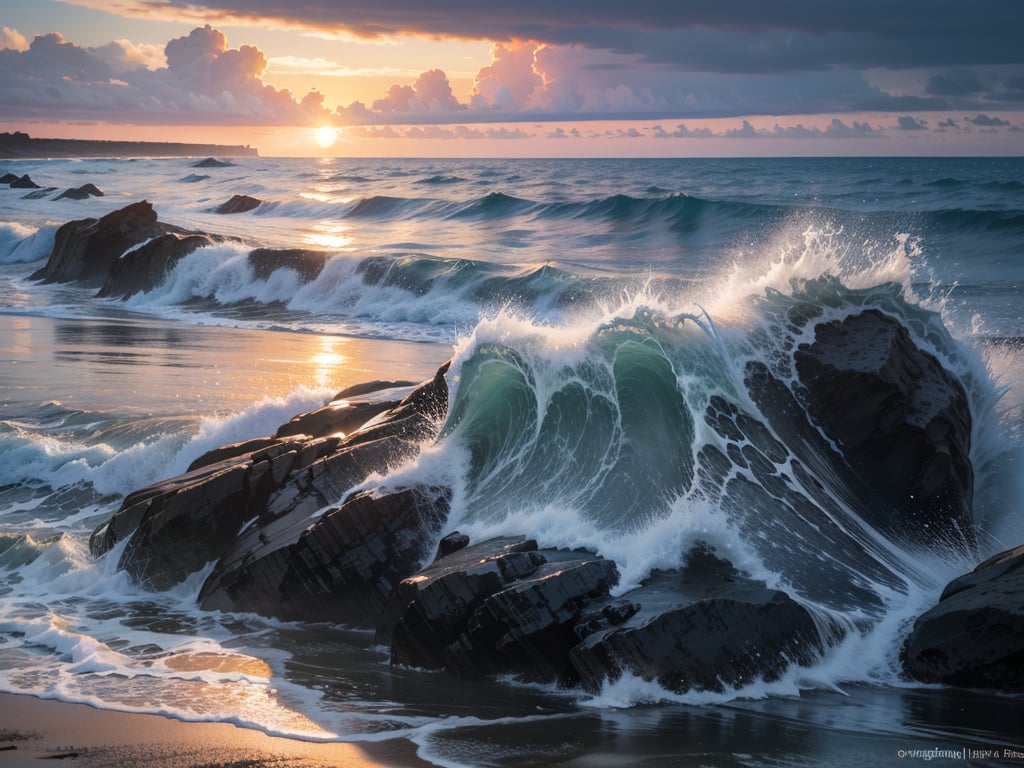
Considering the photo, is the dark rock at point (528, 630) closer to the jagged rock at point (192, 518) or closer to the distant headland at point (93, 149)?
the jagged rock at point (192, 518)

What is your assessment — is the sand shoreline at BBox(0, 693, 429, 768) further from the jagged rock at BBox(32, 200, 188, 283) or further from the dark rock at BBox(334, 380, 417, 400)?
the jagged rock at BBox(32, 200, 188, 283)

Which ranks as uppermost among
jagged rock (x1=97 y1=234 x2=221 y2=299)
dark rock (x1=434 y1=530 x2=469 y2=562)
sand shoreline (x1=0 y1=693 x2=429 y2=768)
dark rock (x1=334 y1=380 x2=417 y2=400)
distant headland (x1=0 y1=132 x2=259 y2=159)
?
distant headland (x1=0 y1=132 x2=259 y2=159)

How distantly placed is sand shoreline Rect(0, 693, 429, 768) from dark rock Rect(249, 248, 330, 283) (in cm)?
2209

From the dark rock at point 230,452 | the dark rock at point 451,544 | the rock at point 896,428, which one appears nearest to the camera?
the dark rock at point 451,544

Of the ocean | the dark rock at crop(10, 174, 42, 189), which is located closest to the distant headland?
the dark rock at crop(10, 174, 42, 189)

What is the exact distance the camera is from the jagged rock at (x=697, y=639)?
597 centimetres

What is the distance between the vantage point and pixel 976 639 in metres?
6.21

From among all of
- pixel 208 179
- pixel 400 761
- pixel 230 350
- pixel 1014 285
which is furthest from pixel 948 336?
pixel 208 179

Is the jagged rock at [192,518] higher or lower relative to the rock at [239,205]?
lower

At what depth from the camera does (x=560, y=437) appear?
341 inches

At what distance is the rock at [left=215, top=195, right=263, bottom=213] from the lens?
52.1 meters

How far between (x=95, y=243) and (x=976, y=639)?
28.1 meters

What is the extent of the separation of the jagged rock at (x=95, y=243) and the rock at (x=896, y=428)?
951 inches

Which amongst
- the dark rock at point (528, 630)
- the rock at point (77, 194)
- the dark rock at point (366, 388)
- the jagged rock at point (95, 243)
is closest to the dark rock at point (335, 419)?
the dark rock at point (366, 388)
